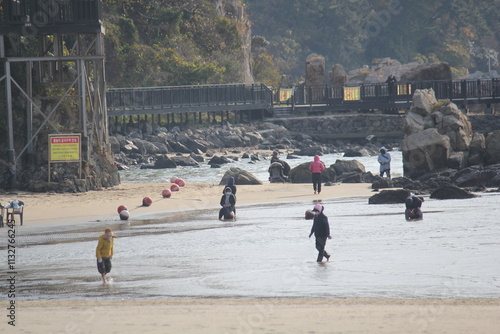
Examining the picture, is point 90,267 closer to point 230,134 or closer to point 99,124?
point 99,124

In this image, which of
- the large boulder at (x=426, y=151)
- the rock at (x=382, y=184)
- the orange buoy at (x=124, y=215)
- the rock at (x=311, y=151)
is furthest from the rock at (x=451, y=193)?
the rock at (x=311, y=151)

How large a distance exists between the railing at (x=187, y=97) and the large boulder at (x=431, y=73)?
836 centimetres

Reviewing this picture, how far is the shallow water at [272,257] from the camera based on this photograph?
1391 centimetres

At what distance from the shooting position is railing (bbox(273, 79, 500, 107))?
166ft

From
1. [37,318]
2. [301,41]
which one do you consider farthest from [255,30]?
[37,318]

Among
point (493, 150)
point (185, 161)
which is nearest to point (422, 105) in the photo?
point (493, 150)

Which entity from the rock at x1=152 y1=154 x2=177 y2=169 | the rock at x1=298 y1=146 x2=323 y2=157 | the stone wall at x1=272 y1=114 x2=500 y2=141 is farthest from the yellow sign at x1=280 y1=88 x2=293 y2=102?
the rock at x1=152 y1=154 x2=177 y2=169

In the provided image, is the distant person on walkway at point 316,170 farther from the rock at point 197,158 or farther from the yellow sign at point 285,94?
the yellow sign at point 285,94

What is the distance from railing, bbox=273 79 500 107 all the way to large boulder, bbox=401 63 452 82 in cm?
177

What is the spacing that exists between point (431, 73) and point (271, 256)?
38.6 m

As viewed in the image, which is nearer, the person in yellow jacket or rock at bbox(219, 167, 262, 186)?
the person in yellow jacket

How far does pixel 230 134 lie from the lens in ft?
168

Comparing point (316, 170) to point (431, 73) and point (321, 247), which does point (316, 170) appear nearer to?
point (321, 247)

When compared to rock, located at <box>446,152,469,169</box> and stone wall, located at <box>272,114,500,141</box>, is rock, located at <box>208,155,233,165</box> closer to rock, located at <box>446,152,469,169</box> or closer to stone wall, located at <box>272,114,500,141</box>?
stone wall, located at <box>272,114,500,141</box>
